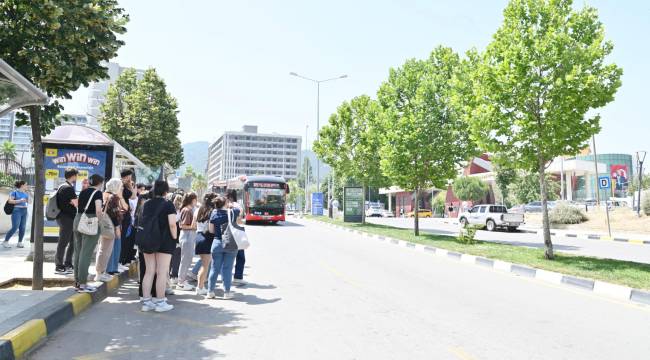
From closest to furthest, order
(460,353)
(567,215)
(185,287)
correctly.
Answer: (460,353), (185,287), (567,215)

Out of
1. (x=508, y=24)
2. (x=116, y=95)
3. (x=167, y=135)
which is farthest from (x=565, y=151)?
(x=116, y=95)

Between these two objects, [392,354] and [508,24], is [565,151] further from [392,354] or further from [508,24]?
[392,354]

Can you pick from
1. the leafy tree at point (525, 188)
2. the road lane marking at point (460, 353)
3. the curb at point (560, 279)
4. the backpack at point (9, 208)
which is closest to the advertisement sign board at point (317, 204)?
the leafy tree at point (525, 188)

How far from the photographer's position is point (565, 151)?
1304cm

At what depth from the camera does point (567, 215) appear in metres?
32.4

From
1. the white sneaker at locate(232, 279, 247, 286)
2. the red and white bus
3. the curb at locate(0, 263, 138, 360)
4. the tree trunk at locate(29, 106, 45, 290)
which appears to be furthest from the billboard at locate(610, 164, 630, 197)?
the tree trunk at locate(29, 106, 45, 290)

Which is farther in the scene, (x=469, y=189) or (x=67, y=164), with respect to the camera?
(x=469, y=189)

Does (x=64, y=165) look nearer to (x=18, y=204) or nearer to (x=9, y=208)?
(x=9, y=208)

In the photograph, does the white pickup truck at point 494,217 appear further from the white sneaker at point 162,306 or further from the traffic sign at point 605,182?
the white sneaker at point 162,306

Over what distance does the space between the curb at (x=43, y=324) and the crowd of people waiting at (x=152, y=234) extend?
41 cm

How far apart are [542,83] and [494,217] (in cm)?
1805

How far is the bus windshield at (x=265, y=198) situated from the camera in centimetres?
2947

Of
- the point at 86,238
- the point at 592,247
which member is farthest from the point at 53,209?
the point at 592,247

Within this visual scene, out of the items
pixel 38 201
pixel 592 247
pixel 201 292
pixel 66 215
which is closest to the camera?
pixel 38 201
